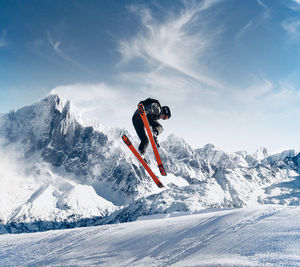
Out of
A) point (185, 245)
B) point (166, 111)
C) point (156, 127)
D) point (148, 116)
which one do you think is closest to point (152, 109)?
point (148, 116)

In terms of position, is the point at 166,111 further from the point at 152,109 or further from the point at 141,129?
the point at 141,129

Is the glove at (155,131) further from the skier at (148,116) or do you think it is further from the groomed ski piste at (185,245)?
the groomed ski piste at (185,245)

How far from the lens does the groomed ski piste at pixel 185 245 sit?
32.9 feet

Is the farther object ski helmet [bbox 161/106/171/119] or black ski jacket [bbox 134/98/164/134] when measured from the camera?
ski helmet [bbox 161/106/171/119]

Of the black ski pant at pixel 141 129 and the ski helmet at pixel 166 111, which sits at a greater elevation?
the ski helmet at pixel 166 111

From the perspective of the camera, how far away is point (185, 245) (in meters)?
12.7

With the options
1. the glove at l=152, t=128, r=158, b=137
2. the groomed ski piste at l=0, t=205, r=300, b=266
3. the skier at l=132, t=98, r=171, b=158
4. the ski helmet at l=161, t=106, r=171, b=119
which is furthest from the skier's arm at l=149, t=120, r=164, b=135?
the groomed ski piste at l=0, t=205, r=300, b=266

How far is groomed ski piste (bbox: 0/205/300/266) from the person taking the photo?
394 inches

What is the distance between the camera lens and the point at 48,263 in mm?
14773

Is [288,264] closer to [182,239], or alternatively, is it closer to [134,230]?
[182,239]

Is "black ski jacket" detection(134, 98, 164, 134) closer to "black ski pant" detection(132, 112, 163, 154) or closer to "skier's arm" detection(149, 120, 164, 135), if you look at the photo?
"skier's arm" detection(149, 120, 164, 135)

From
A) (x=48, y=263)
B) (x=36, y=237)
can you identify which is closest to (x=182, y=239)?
(x=48, y=263)

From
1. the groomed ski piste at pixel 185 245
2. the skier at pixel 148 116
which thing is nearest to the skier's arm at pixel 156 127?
the skier at pixel 148 116

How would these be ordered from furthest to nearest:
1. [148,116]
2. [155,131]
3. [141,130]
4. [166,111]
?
[155,131]
[166,111]
[148,116]
[141,130]
